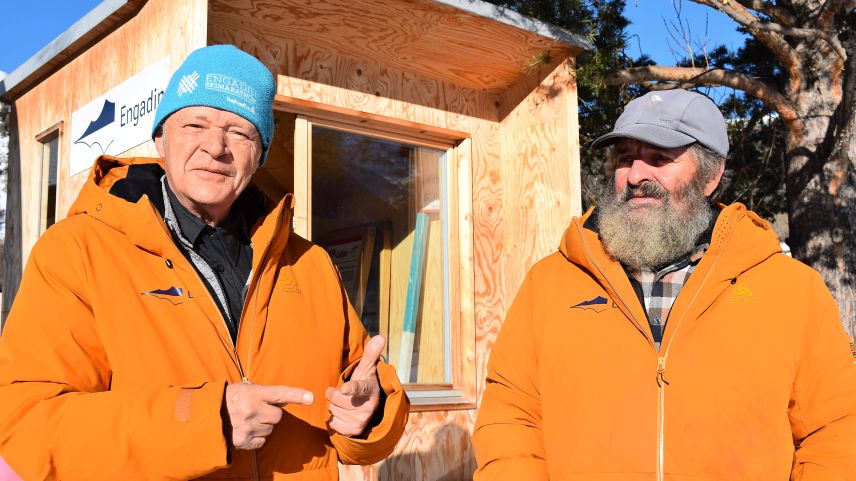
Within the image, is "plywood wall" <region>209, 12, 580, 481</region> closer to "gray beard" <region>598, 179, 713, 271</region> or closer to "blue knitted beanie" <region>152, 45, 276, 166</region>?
"blue knitted beanie" <region>152, 45, 276, 166</region>

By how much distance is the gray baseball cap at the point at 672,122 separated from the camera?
298cm

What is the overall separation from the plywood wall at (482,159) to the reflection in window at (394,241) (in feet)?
0.85

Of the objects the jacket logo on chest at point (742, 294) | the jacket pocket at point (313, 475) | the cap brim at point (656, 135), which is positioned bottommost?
the jacket pocket at point (313, 475)

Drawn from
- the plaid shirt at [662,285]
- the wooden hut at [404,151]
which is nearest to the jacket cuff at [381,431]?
the plaid shirt at [662,285]

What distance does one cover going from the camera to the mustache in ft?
10.1

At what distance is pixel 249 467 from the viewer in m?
2.23

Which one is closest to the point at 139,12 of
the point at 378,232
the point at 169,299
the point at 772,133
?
the point at 378,232

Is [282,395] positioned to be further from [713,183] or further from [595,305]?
[713,183]

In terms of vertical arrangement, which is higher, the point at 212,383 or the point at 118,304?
the point at 118,304

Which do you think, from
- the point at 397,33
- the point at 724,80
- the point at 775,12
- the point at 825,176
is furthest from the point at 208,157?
the point at 825,176

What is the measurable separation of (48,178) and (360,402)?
4.25 m

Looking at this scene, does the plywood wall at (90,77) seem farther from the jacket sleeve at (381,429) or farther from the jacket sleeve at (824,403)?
the jacket sleeve at (824,403)

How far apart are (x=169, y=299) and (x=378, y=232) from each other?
3632 millimetres

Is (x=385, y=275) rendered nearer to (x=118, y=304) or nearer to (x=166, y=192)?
(x=166, y=192)
